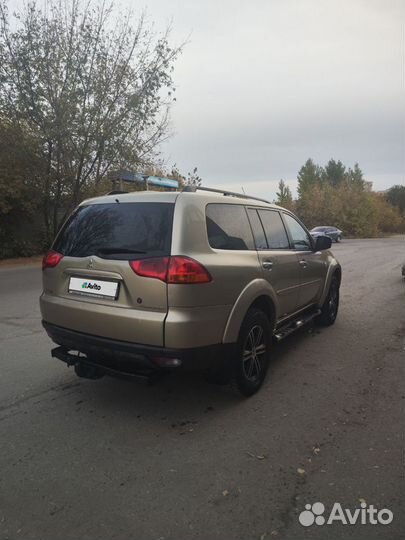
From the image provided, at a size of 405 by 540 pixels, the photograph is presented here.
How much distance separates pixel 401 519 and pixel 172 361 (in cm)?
165

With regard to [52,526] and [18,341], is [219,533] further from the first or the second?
[18,341]

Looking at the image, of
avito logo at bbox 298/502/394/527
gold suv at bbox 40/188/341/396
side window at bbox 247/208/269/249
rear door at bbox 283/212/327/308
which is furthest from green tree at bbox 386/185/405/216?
avito logo at bbox 298/502/394/527

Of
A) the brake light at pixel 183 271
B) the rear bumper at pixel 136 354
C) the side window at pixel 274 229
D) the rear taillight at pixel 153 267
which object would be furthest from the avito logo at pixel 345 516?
the side window at pixel 274 229

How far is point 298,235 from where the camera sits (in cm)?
521

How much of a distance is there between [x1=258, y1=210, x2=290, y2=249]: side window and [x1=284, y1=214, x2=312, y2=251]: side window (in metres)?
0.26

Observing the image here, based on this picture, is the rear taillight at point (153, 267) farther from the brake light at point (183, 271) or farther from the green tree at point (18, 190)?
the green tree at point (18, 190)

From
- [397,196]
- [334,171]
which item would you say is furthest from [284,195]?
[334,171]

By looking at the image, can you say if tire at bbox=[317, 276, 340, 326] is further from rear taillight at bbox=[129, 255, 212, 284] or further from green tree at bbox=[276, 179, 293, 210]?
green tree at bbox=[276, 179, 293, 210]

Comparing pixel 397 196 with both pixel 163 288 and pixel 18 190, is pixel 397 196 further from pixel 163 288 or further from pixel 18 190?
pixel 163 288

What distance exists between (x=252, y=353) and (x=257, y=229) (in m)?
1.24

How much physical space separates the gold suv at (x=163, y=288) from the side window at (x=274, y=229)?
28 centimetres

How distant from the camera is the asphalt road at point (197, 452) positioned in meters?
2.17

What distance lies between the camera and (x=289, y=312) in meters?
4.64

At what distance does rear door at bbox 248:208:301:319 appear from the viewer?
4016 mm
